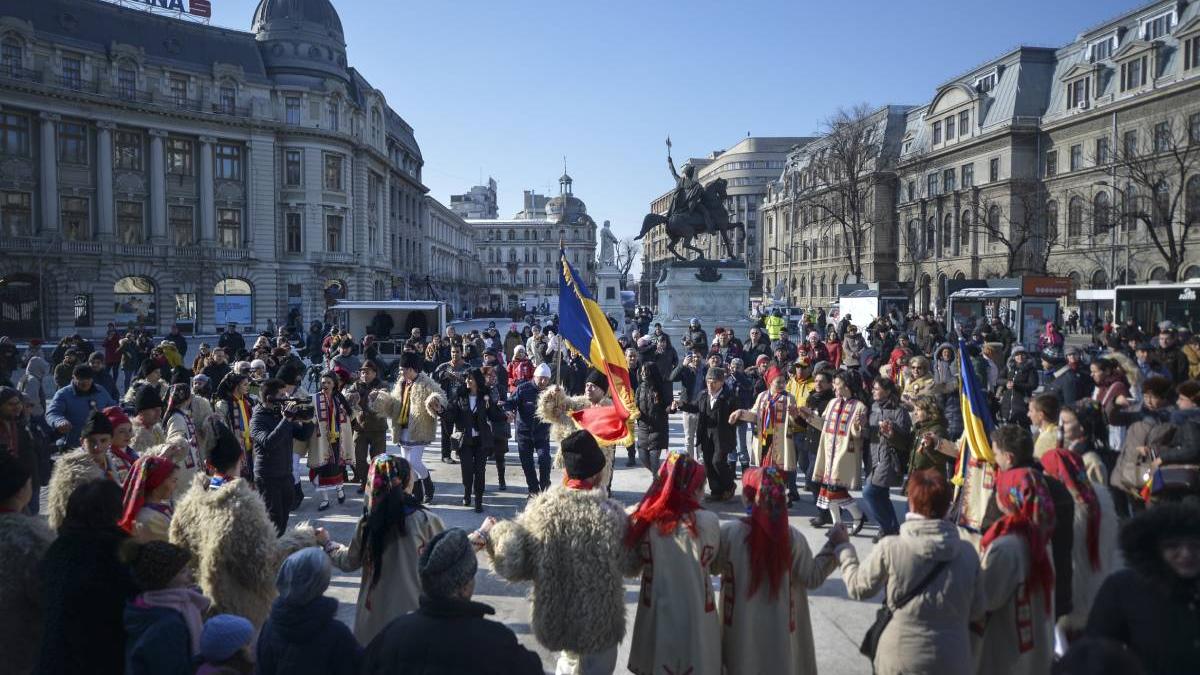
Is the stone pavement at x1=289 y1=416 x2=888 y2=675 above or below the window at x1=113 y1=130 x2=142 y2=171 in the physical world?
below

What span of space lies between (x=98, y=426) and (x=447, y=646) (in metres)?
4.10

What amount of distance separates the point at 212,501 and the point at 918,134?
219ft

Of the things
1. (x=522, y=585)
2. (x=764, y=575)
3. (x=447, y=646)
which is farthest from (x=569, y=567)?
(x=522, y=585)

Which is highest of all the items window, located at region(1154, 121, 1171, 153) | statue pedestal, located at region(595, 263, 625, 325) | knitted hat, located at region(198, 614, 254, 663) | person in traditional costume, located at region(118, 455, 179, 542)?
window, located at region(1154, 121, 1171, 153)

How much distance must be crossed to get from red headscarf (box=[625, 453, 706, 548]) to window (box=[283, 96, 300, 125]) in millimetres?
53952

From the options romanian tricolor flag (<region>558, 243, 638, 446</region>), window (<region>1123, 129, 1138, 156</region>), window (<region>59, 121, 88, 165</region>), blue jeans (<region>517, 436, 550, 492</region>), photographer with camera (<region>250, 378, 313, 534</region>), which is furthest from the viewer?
window (<region>59, 121, 88, 165</region>)

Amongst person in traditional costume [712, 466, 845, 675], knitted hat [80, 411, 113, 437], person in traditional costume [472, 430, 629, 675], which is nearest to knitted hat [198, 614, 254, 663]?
person in traditional costume [472, 430, 629, 675]

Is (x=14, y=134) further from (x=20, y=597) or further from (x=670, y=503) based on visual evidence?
(x=670, y=503)

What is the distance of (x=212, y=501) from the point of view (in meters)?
4.07

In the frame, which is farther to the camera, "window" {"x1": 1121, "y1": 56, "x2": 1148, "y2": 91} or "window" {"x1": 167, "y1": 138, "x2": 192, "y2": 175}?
"window" {"x1": 167, "y1": 138, "x2": 192, "y2": 175}

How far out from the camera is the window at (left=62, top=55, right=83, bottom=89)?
42625mm

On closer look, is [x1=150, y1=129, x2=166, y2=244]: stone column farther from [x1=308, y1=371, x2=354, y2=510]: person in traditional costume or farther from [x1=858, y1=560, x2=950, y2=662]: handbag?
[x1=858, y1=560, x2=950, y2=662]: handbag

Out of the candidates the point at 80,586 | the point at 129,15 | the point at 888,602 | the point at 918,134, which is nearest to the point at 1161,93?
the point at 918,134

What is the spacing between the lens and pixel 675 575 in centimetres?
388
